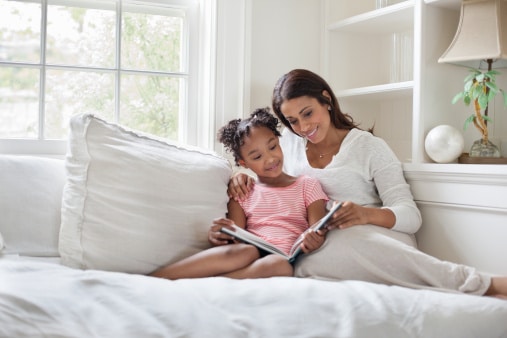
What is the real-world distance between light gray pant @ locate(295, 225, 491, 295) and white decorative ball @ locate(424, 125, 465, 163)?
1.35 ft

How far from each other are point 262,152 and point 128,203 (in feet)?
1.55

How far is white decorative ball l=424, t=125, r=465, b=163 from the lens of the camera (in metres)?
1.98

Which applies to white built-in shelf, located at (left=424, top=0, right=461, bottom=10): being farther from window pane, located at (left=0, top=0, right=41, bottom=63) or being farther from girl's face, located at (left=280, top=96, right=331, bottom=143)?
window pane, located at (left=0, top=0, right=41, bottom=63)

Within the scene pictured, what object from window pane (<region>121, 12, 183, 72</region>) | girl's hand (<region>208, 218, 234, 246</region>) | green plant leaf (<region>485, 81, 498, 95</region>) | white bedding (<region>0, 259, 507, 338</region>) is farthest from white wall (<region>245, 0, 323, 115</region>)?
white bedding (<region>0, 259, 507, 338</region>)

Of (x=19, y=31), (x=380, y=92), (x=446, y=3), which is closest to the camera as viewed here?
(x=446, y=3)

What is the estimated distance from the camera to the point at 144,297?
1.28 metres

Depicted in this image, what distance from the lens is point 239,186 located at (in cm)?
195

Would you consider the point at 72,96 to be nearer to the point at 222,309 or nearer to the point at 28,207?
the point at 28,207

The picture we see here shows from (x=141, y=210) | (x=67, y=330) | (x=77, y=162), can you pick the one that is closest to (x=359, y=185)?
(x=141, y=210)

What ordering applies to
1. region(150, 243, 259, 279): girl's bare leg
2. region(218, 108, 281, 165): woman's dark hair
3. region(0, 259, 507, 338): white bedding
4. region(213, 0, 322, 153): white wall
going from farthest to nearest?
1. region(213, 0, 322, 153): white wall
2. region(218, 108, 281, 165): woman's dark hair
3. region(150, 243, 259, 279): girl's bare leg
4. region(0, 259, 507, 338): white bedding

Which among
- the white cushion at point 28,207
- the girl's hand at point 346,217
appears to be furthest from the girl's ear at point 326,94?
the white cushion at point 28,207

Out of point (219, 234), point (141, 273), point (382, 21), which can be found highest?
point (382, 21)

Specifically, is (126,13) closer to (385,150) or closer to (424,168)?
(385,150)

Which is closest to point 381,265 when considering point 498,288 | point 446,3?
point 498,288
